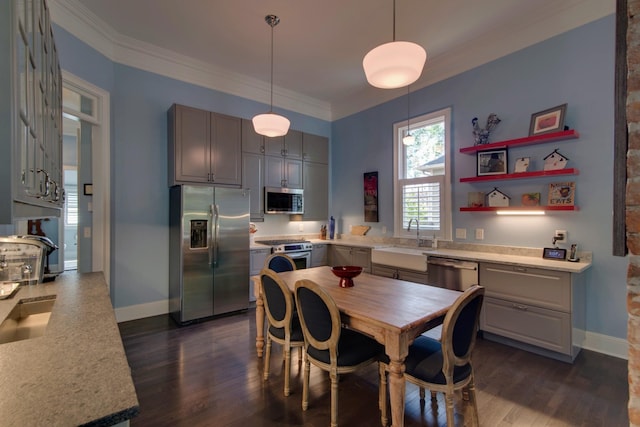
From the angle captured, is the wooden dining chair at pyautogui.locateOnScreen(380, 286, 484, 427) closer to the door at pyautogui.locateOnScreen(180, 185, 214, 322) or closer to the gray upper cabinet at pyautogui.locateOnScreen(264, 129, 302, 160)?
the door at pyautogui.locateOnScreen(180, 185, 214, 322)

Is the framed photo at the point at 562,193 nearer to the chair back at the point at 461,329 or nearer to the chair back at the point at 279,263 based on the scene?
the chair back at the point at 461,329

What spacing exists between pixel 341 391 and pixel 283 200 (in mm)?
3143

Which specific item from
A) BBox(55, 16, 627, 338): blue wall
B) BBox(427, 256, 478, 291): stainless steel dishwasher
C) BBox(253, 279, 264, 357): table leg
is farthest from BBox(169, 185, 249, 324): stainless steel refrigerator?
BBox(427, 256, 478, 291): stainless steel dishwasher

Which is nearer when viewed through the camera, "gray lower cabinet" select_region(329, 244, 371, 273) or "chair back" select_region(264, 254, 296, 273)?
"chair back" select_region(264, 254, 296, 273)

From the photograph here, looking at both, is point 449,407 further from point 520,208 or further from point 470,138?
point 470,138

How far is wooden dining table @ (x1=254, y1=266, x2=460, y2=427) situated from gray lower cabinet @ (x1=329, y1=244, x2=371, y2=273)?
1.84 meters

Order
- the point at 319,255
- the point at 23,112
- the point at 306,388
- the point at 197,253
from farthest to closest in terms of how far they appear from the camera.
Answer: the point at 319,255 → the point at 197,253 → the point at 306,388 → the point at 23,112

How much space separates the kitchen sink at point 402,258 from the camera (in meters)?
3.66

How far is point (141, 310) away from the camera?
3.84 meters

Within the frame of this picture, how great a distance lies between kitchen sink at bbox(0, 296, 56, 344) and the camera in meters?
1.59

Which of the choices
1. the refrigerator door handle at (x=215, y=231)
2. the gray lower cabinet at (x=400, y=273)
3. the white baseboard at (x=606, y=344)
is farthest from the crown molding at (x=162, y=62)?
the white baseboard at (x=606, y=344)

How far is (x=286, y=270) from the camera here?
10.6ft

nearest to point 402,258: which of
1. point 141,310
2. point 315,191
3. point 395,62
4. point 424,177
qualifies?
point 424,177

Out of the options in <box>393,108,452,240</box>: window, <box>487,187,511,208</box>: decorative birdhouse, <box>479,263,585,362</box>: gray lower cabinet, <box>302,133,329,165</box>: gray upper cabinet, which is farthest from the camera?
<box>302,133,329,165</box>: gray upper cabinet
